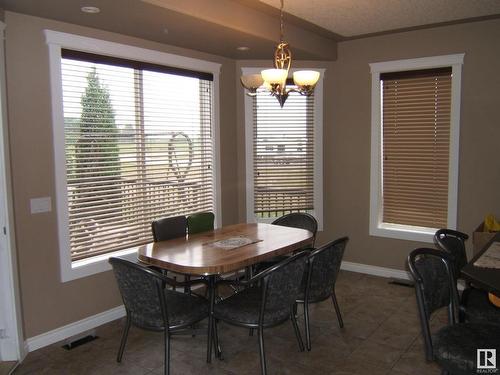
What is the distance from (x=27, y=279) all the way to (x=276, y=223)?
230 cm

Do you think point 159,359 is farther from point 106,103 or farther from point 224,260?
point 106,103

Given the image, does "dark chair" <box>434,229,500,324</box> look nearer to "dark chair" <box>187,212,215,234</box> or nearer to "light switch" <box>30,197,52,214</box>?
"dark chair" <box>187,212,215,234</box>

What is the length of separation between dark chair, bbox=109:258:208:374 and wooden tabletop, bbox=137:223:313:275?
196 mm

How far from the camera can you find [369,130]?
513cm

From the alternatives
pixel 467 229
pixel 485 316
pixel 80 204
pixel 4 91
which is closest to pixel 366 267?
pixel 467 229

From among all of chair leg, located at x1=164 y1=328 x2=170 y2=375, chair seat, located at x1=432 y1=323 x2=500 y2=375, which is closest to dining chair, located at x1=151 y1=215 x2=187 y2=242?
chair leg, located at x1=164 y1=328 x2=170 y2=375

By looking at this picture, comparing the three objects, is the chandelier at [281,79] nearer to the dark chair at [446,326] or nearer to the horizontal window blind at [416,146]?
the dark chair at [446,326]

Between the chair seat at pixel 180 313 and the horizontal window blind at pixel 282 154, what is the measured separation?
230 cm

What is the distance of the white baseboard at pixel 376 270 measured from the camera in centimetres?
504

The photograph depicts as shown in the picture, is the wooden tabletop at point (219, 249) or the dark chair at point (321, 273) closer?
the wooden tabletop at point (219, 249)

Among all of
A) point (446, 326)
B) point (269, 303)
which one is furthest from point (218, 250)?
point (446, 326)

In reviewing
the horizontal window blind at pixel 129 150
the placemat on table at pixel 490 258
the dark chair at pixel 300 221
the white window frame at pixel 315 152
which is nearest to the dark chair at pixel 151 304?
the horizontal window blind at pixel 129 150

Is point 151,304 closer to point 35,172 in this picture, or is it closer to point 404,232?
point 35,172

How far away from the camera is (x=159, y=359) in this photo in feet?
10.6
